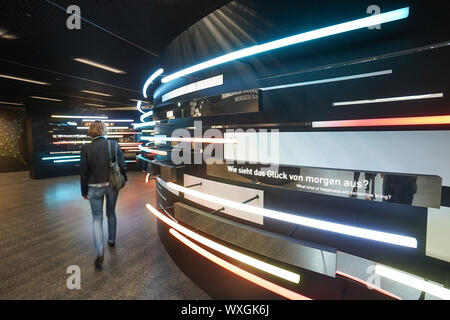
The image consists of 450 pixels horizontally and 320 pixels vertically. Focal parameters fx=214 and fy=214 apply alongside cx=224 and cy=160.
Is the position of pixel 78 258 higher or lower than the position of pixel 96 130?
lower

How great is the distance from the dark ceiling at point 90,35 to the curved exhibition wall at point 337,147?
Answer: 1106 millimetres

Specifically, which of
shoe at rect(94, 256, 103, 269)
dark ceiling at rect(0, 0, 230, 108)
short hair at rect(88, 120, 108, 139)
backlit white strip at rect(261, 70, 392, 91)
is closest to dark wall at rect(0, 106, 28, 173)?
dark ceiling at rect(0, 0, 230, 108)

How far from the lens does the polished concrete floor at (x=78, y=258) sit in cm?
223

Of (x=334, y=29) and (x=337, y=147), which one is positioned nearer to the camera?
(x=334, y=29)

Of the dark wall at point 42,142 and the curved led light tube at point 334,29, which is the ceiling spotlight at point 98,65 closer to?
the curved led light tube at point 334,29

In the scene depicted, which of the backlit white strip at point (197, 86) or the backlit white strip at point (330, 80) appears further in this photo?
the backlit white strip at point (197, 86)

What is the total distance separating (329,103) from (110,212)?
3.10 metres

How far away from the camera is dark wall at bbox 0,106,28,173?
412 inches

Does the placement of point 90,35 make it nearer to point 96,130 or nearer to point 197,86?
point 96,130

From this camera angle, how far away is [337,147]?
1271 mm

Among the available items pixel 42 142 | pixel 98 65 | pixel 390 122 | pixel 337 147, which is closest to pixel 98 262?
pixel 337 147

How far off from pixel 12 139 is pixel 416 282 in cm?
1520

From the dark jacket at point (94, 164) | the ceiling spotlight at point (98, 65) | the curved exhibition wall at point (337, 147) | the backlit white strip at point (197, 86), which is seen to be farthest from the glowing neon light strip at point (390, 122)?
the ceiling spotlight at point (98, 65)

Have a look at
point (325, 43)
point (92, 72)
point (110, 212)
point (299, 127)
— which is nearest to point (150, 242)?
point (110, 212)
